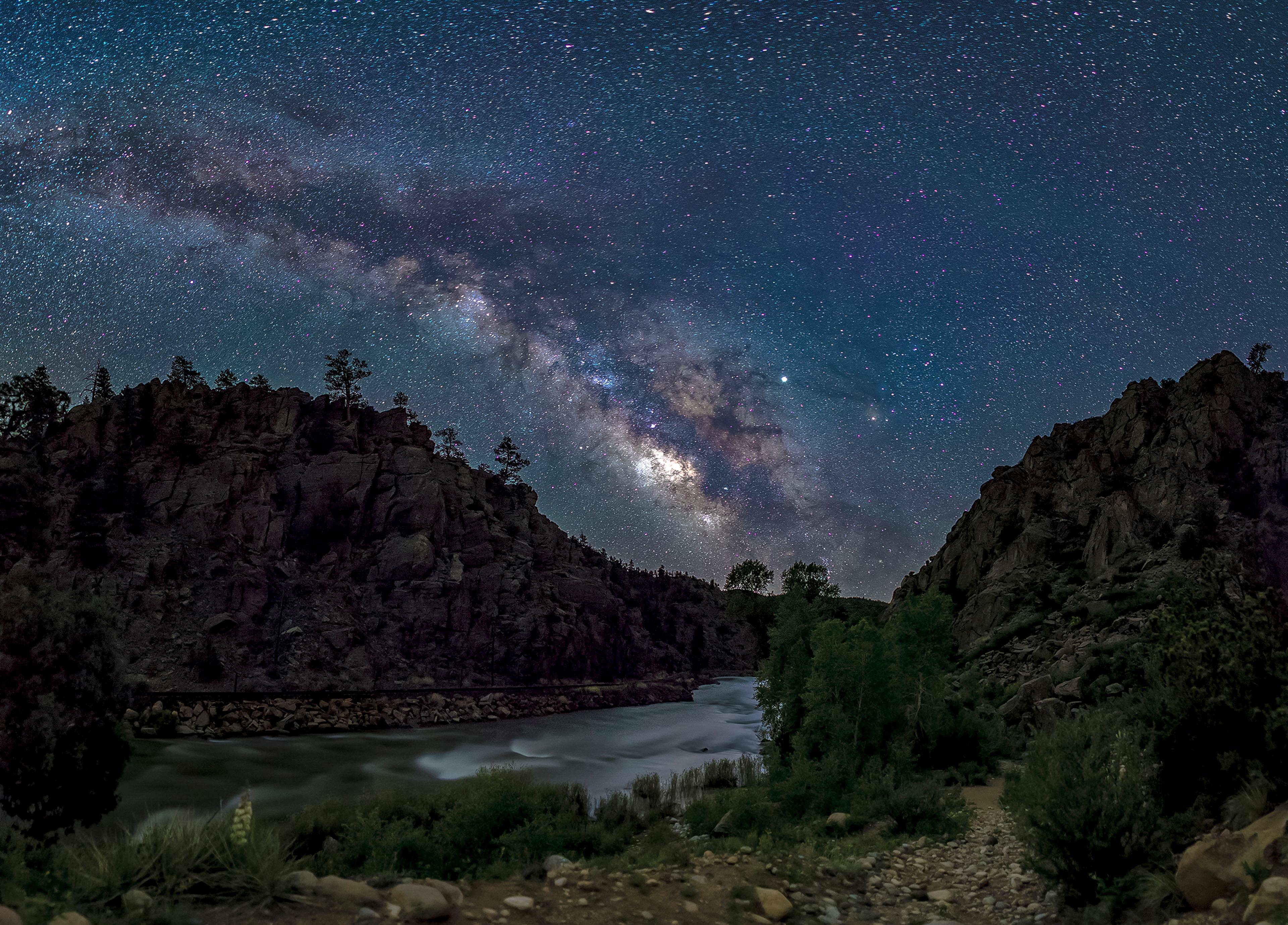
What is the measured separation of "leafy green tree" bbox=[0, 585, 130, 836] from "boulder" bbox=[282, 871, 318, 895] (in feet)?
48.7

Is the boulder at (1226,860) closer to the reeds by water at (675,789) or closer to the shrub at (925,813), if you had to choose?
the shrub at (925,813)

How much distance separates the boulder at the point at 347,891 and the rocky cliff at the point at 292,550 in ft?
222

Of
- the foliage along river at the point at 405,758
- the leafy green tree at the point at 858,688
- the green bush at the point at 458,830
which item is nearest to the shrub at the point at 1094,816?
the green bush at the point at 458,830

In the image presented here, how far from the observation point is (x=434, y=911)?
26.3ft

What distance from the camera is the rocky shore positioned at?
48.5 m

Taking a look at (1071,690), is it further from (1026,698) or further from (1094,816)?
(1094,816)

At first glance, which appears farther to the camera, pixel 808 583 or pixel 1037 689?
pixel 808 583

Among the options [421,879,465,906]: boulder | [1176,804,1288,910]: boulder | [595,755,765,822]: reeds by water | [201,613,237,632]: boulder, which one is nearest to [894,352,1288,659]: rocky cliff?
[595,755,765,822]: reeds by water

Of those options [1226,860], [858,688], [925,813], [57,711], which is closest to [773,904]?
[1226,860]

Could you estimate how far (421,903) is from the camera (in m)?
8.07

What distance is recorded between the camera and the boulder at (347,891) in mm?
7949

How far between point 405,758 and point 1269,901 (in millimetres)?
48914

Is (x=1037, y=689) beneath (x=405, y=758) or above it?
above

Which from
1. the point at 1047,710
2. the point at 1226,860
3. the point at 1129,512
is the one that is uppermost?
the point at 1129,512
